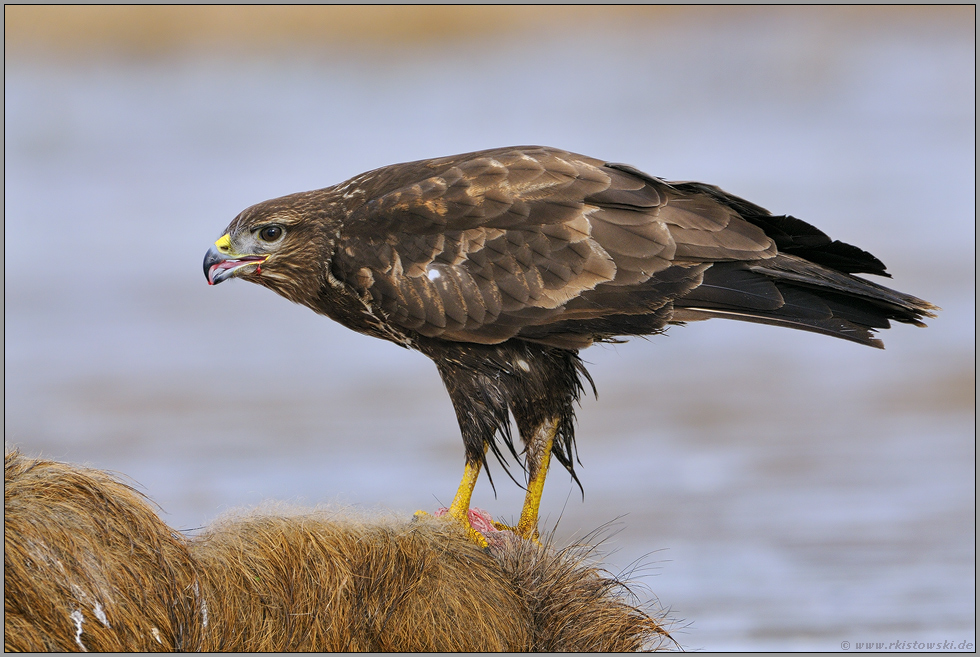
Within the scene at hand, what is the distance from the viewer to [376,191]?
21.0 feet

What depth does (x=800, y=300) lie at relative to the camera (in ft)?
19.1

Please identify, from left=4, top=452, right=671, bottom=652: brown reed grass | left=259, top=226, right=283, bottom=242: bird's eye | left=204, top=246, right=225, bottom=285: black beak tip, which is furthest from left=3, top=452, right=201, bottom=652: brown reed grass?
left=259, top=226, right=283, bottom=242: bird's eye

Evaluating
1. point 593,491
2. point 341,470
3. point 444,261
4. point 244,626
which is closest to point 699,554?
point 593,491

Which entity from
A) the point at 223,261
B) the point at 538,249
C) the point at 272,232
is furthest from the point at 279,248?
the point at 538,249

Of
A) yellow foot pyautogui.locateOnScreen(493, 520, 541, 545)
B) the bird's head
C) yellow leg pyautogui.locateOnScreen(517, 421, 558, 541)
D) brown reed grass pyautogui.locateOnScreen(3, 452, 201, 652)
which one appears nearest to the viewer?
brown reed grass pyautogui.locateOnScreen(3, 452, 201, 652)

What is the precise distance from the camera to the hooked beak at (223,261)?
6.39 m

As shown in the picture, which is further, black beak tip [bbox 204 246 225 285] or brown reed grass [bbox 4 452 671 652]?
black beak tip [bbox 204 246 225 285]

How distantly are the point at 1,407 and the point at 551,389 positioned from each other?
2815mm

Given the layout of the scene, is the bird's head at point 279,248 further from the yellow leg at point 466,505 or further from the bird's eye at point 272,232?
the yellow leg at point 466,505

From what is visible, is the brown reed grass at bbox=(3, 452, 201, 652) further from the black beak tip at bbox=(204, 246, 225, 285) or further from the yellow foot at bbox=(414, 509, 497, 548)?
the black beak tip at bbox=(204, 246, 225, 285)

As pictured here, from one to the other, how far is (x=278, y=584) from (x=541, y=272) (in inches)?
83.4

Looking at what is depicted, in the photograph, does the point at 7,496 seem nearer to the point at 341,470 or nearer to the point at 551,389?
the point at 551,389

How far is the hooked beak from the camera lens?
639cm

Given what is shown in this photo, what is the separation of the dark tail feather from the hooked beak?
8.18ft
